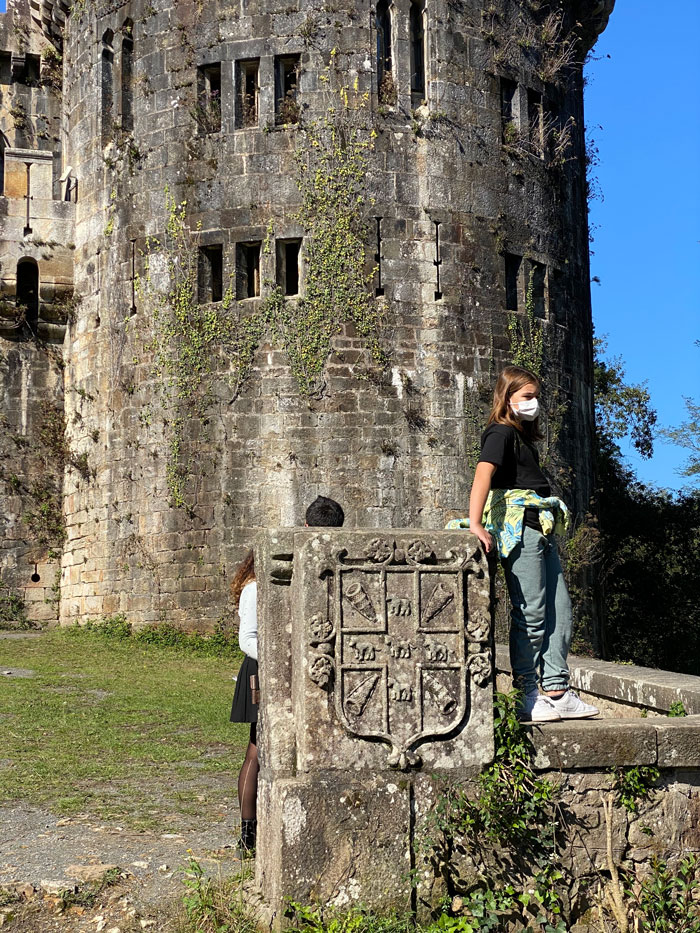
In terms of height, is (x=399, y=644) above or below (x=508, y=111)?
below

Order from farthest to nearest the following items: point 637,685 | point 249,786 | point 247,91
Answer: point 247,91 → point 637,685 → point 249,786

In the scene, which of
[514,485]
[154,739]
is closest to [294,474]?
[154,739]

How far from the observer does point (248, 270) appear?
63.1ft

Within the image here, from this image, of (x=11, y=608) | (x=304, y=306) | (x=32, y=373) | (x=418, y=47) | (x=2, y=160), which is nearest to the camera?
(x=304, y=306)

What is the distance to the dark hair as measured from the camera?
6.35m

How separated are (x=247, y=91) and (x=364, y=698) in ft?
53.0

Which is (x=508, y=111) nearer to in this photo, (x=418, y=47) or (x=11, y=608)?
(x=418, y=47)

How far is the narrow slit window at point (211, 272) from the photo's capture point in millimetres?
19109

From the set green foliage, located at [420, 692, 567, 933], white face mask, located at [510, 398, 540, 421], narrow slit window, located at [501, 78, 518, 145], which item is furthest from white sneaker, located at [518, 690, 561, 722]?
narrow slit window, located at [501, 78, 518, 145]

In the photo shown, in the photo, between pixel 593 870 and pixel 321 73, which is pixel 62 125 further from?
pixel 593 870

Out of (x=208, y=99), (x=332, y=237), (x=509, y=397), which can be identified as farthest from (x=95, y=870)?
(x=208, y=99)

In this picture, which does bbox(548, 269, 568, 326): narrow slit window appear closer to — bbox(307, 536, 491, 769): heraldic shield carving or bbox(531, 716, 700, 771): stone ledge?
bbox(531, 716, 700, 771): stone ledge

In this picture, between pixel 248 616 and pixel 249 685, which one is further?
pixel 248 616

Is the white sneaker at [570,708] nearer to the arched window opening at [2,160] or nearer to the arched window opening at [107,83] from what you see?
the arched window opening at [107,83]
